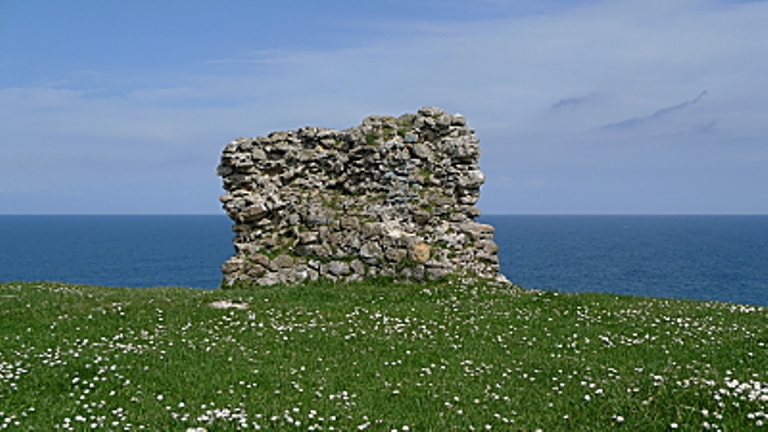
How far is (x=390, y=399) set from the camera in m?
13.9

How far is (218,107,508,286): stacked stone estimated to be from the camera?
30.4m

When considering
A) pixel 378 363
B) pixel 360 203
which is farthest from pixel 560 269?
pixel 378 363

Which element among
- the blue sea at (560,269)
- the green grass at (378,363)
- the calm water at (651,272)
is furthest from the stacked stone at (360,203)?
the calm water at (651,272)

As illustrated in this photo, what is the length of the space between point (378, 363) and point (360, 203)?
16406mm

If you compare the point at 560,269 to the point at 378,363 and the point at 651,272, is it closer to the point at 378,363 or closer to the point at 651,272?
the point at 651,272

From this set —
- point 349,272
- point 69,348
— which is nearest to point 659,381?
point 69,348

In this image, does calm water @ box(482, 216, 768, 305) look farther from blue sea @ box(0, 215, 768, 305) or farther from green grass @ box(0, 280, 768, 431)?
green grass @ box(0, 280, 768, 431)

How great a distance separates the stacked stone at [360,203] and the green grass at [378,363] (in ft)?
15.2

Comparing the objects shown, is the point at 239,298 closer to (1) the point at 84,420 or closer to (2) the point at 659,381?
(1) the point at 84,420

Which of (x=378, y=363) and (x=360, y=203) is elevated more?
(x=360, y=203)

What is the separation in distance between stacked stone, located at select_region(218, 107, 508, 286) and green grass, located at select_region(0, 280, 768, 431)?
4647 millimetres

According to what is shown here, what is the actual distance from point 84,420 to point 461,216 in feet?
73.1

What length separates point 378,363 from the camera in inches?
658

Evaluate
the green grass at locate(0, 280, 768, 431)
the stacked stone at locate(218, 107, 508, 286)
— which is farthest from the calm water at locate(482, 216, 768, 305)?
the green grass at locate(0, 280, 768, 431)
